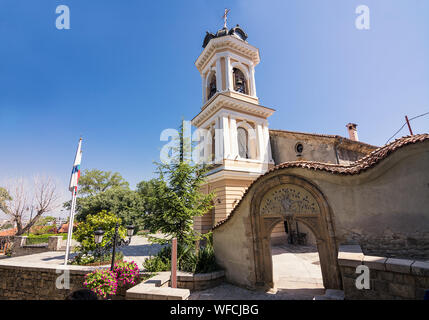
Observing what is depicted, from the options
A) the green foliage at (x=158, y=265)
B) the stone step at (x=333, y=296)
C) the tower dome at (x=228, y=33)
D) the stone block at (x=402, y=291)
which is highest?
the tower dome at (x=228, y=33)

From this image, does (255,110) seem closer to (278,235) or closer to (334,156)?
(334,156)

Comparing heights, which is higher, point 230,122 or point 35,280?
point 230,122

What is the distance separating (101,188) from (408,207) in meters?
42.2

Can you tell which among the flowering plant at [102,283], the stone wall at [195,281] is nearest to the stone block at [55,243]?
the flowering plant at [102,283]

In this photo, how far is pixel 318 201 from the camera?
5.20m

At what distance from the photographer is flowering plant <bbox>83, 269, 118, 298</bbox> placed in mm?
5367

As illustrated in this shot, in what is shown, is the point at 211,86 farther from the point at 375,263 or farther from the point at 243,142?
the point at 375,263

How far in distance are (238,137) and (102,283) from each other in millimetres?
12741

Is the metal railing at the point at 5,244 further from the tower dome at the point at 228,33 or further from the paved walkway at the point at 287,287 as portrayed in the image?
the tower dome at the point at 228,33

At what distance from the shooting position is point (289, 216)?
5.76 meters

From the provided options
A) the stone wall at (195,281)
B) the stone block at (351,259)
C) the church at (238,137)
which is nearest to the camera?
the stone block at (351,259)

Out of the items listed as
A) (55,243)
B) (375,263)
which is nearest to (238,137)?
(375,263)

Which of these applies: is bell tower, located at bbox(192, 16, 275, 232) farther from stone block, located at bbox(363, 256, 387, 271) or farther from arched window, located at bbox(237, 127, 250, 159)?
stone block, located at bbox(363, 256, 387, 271)

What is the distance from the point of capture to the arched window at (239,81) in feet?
53.1
